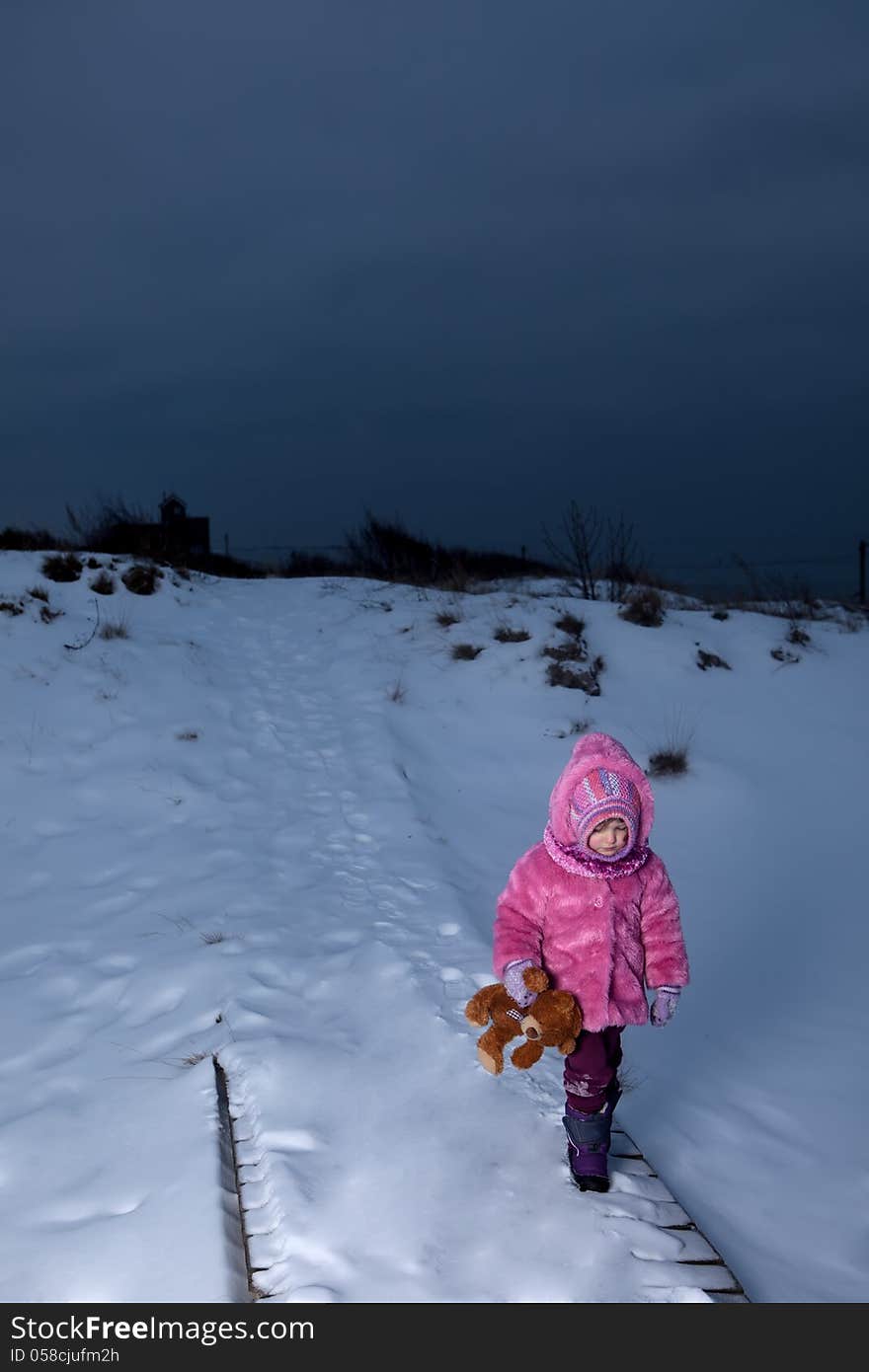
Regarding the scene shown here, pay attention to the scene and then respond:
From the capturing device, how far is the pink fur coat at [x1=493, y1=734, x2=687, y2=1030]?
2799mm

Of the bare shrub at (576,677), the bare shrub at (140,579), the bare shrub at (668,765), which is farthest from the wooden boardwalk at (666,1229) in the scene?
the bare shrub at (140,579)

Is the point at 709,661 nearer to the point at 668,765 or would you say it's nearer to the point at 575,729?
the point at 575,729

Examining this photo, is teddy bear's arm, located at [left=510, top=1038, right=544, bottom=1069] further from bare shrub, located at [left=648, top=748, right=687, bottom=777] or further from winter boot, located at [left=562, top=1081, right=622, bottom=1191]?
bare shrub, located at [left=648, top=748, right=687, bottom=777]

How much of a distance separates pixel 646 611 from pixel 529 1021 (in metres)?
7.93

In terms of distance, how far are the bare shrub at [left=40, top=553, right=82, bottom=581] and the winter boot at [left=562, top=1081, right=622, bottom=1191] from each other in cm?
941

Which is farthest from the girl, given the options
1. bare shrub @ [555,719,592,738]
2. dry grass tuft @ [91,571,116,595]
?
dry grass tuft @ [91,571,116,595]

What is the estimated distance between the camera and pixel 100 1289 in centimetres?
253

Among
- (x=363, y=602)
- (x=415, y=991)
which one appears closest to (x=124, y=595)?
(x=363, y=602)

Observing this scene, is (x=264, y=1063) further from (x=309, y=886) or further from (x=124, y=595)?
(x=124, y=595)

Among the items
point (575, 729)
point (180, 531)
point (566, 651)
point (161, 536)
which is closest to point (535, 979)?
point (575, 729)

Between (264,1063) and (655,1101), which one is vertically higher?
(264,1063)

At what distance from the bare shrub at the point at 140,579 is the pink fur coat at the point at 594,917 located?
9398 millimetres

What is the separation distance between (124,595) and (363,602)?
3101 mm
